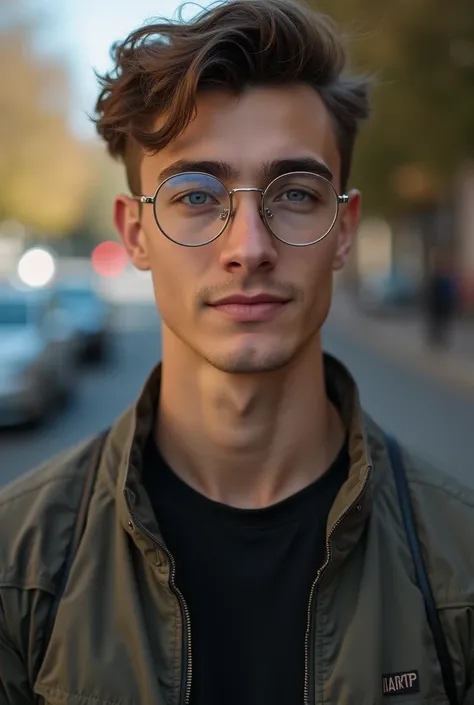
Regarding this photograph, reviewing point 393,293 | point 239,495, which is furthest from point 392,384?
point 393,293

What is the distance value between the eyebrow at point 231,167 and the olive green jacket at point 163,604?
578mm

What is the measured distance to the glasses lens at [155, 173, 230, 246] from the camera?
1.88 m

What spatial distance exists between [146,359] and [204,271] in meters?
20.4

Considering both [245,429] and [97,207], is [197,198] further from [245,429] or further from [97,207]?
[97,207]

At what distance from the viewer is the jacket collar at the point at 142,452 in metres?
1.84

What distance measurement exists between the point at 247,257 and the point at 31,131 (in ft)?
131

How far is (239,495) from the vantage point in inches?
79.0

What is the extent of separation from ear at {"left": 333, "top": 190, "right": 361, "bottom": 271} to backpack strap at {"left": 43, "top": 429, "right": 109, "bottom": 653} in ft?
2.09

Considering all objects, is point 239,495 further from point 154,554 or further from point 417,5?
point 417,5

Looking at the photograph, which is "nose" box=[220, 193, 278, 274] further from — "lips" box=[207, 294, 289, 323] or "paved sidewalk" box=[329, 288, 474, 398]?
"paved sidewalk" box=[329, 288, 474, 398]

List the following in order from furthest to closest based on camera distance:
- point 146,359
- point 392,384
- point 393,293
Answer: point 393,293
point 146,359
point 392,384

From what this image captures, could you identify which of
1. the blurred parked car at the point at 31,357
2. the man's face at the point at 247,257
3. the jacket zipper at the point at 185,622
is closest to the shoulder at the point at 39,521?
the jacket zipper at the point at 185,622

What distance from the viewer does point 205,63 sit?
1.85 m

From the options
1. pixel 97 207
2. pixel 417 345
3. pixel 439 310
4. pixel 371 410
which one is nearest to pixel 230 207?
pixel 371 410
